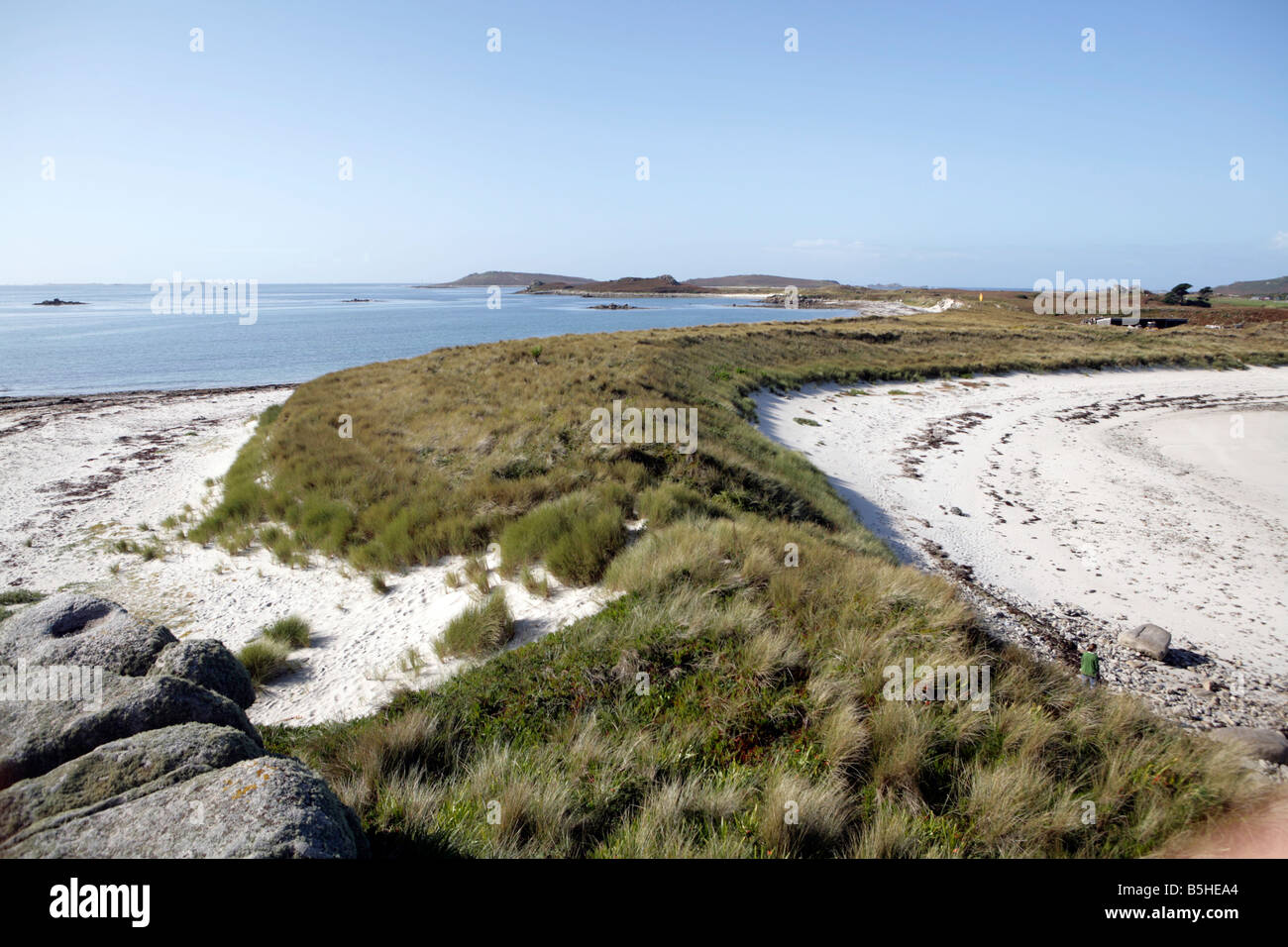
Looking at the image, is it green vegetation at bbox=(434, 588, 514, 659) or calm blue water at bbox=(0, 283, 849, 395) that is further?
calm blue water at bbox=(0, 283, 849, 395)

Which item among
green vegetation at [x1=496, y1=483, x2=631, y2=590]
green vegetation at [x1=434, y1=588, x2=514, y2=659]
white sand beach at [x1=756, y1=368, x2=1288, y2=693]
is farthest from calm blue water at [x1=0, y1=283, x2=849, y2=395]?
green vegetation at [x1=434, y1=588, x2=514, y2=659]

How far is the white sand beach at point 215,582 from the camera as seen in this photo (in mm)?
6539

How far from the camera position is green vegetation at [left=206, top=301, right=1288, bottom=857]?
11.5 feet

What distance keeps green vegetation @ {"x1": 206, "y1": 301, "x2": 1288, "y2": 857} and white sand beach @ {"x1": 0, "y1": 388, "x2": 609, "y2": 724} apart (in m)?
0.56

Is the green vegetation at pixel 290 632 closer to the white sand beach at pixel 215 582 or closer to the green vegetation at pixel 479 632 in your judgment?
the white sand beach at pixel 215 582

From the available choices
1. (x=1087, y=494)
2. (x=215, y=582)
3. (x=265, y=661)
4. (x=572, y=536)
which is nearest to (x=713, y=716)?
(x=572, y=536)

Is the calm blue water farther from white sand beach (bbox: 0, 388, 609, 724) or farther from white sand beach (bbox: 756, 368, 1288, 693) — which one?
white sand beach (bbox: 756, 368, 1288, 693)

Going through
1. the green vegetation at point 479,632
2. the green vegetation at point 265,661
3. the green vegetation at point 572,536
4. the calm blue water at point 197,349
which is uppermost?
the calm blue water at point 197,349

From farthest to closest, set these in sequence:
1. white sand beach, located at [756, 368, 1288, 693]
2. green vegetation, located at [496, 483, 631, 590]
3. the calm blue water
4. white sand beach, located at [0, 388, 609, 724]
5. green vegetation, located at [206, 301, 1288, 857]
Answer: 1. the calm blue water
2. white sand beach, located at [756, 368, 1288, 693]
3. green vegetation, located at [496, 483, 631, 590]
4. white sand beach, located at [0, 388, 609, 724]
5. green vegetation, located at [206, 301, 1288, 857]

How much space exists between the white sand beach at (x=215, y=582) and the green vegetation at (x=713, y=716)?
0.56 metres

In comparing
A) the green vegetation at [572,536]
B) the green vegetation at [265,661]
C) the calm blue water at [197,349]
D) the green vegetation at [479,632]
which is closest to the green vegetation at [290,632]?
the green vegetation at [265,661]

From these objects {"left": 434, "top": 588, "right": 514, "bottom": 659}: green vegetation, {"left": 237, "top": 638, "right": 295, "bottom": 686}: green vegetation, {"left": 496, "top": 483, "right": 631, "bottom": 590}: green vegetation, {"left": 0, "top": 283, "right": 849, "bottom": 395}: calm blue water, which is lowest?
{"left": 237, "top": 638, "right": 295, "bottom": 686}: green vegetation

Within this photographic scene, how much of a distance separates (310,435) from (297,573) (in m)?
7.58
